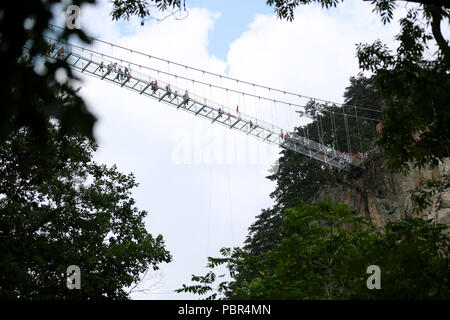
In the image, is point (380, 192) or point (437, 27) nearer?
point (437, 27)

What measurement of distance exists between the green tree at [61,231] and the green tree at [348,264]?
3.71 m

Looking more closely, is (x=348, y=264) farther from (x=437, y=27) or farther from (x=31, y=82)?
(x=31, y=82)

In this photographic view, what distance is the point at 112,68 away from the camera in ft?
66.5

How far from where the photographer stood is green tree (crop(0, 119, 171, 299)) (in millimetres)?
9977

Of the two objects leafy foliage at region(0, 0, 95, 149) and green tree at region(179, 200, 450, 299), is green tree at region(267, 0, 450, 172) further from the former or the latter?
leafy foliage at region(0, 0, 95, 149)

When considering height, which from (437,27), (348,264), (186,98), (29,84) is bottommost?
(348,264)

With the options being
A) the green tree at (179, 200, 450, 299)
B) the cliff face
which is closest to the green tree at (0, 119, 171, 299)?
the green tree at (179, 200, 450, 299)

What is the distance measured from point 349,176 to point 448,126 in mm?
18595

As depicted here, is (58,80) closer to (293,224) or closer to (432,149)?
(432,149)

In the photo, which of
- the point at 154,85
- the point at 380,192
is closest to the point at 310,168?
the point at 380,192

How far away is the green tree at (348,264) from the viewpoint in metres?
4.75

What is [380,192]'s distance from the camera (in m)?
22.5

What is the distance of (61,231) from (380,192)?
1565 cm

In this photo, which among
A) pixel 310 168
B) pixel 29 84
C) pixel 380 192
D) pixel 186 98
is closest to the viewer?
pixel 29 84
